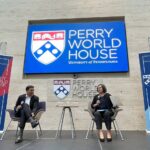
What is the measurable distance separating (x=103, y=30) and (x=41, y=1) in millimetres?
2014

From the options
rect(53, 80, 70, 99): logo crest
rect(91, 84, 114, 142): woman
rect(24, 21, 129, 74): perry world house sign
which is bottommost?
rect(91, 84, 114, 142): woman

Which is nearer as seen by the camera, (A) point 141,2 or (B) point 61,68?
(B) point 61,68

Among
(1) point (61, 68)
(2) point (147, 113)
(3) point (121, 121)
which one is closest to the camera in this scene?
(2) point (147, 113)

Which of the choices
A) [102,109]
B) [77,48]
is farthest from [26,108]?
[77,48]

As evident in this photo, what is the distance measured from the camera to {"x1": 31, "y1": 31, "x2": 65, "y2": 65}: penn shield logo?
6.01m

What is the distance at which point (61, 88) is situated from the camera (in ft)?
18.9

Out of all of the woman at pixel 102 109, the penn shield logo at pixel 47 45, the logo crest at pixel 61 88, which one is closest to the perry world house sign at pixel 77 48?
the penn shield logo at pixel 47 45

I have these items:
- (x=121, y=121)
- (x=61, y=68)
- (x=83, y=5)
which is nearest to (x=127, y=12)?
(x=83, y=5)

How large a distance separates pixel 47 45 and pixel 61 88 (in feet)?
4.08

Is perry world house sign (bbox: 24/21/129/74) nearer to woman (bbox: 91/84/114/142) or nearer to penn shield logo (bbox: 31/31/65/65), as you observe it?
penn shield logo (bbox: 31/31/65/65)

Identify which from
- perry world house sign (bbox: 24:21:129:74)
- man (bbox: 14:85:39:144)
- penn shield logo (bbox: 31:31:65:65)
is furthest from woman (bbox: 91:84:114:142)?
penn shield logo (bbox: 31:31:65:65)

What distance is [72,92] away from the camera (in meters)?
5.70

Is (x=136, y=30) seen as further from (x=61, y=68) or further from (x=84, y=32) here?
(x=61, y=68)

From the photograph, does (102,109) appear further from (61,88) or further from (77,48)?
(77,48)
